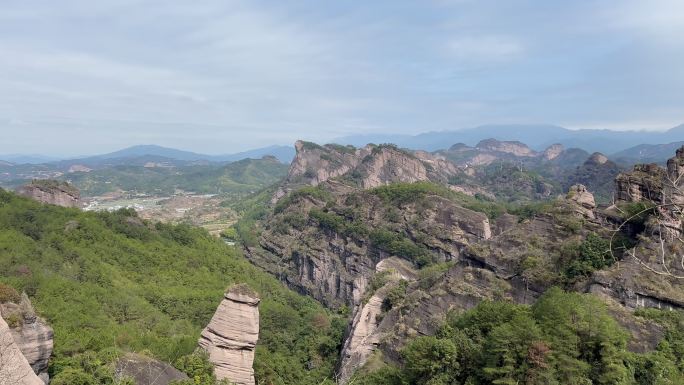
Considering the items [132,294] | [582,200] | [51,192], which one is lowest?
[132,294]

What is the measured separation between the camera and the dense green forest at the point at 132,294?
23995 millimetres

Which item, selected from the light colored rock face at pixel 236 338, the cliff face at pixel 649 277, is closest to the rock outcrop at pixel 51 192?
the light colored rock face at pixel 236 338

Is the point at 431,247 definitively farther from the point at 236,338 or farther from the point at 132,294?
the point at 236,338

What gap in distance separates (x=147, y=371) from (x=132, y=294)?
2245 cm

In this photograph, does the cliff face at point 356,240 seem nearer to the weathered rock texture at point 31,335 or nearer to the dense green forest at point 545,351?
the dense green forest at point 545,351

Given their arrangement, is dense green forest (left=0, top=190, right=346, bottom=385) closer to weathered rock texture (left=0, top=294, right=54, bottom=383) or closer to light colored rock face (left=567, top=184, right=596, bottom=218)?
weathered rock texture (left=0, top=294, right=54, bottom=383)

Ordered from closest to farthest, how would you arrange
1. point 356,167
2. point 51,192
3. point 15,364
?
A: point 15,364 < point 51,192 < point 356,167

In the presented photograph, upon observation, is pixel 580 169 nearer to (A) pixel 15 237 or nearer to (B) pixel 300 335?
(B) pixel 300 335

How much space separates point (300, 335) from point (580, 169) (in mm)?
133675

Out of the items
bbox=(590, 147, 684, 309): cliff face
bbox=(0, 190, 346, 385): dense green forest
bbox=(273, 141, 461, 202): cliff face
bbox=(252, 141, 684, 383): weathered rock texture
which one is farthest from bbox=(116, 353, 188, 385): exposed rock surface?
bbox=(273, 141, 461, 202): cliff face

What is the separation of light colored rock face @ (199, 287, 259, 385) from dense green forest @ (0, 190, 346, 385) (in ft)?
3.27

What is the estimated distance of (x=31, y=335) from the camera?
701 inches

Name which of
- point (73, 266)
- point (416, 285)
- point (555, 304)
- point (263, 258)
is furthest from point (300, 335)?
point (263, 258)

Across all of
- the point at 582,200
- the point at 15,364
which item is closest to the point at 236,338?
the point at 15,364
